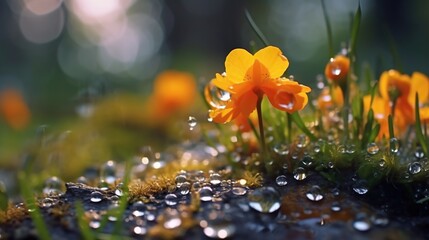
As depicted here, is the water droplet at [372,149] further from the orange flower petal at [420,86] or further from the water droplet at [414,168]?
the orange flower petal at [420,86]

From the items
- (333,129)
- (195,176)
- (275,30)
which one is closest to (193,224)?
(195,176)

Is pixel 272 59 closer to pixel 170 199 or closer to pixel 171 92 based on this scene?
pixel 170 199

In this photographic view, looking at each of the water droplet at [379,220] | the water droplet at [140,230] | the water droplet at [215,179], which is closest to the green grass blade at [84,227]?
the water droplet at [140,230]

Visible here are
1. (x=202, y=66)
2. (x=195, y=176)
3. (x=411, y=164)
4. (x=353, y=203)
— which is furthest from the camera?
(x=202, y=66)

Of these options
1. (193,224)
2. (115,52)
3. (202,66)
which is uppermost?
(115,52)

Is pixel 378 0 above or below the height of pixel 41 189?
above

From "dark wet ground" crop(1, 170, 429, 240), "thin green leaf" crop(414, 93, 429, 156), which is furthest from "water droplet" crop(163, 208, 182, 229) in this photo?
"thin green leaf" crop(414, 93, 429, 156)

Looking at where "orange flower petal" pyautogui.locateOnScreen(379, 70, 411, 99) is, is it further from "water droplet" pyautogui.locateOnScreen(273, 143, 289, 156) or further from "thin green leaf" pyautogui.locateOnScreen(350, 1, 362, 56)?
"water droplet" pyautogui.locateOnScreen(273, 143, 289, 156)

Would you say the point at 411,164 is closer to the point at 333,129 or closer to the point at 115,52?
the point at 333,129
